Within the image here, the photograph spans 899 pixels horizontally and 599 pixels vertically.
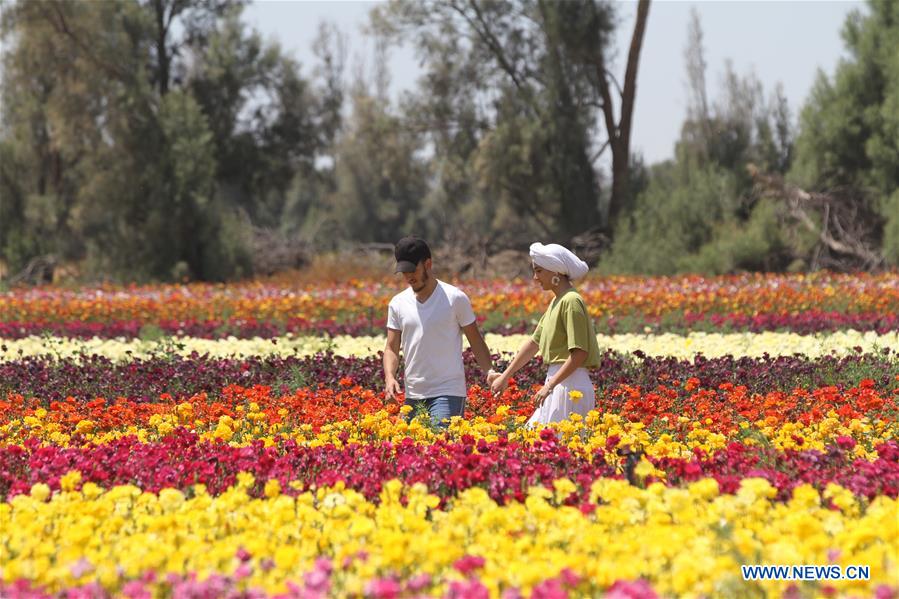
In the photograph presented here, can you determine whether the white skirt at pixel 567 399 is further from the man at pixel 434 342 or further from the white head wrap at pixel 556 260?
the white head wrap at pixel 556 260

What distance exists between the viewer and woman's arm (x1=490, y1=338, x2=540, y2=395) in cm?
542

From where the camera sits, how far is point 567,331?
17.5 ft

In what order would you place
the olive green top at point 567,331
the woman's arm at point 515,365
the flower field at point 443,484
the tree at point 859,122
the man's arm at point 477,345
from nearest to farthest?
the flower field at point 443,484 → the olive green top at point 567,331 → the woman's arm at point 515,365 → the man's arm at point 477,345 → the tree at point 859,122

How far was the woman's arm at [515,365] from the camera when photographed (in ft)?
17.8

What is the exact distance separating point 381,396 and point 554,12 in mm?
20351

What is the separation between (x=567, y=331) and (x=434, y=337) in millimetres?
692

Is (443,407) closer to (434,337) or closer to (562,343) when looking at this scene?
(434,337)

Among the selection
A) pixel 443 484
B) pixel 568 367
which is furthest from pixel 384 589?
pixel 568 367

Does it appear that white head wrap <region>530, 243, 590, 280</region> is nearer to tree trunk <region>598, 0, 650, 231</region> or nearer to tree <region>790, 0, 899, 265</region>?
tree <region>790, 0, 899, 265</region>

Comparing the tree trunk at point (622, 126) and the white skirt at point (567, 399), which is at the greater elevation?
the tree trunk at point (622, 126)

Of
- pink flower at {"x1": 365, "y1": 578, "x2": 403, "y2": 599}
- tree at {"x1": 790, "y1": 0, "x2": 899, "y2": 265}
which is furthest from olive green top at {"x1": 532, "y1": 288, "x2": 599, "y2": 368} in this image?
tree at {"x1": 790, "y1": 0, "x2": 899, "y2": 265}

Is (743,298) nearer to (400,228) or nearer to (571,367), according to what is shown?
(571,367)

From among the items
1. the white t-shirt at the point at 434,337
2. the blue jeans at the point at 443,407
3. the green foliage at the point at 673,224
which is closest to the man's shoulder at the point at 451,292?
the white t-shirt at the point at 434,337

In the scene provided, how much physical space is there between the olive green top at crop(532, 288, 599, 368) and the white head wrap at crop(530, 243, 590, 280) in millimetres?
112
